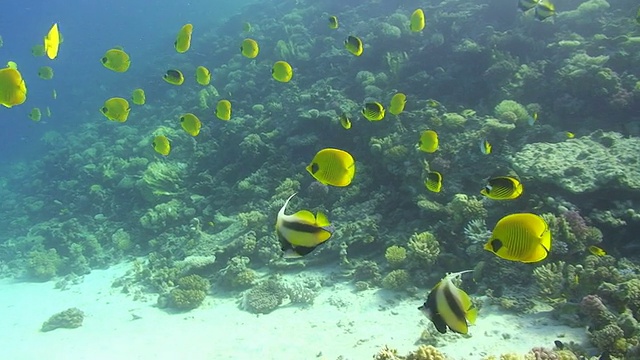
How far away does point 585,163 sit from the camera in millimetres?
6945

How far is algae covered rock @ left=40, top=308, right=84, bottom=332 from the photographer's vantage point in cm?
903

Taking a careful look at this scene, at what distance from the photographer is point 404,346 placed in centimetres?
574

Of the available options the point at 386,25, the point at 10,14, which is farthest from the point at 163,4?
the point at 386,25

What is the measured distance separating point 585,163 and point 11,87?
845 centimetres

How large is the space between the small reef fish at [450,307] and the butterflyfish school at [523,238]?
41 centimetres

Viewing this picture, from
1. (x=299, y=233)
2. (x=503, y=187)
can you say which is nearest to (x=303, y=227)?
(x=299, y=233)

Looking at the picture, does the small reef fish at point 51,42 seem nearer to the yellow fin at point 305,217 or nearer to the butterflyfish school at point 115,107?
the butterflyfish school at point 115,107

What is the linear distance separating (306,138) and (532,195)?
640 cm

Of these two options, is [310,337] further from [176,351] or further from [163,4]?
[163,4]

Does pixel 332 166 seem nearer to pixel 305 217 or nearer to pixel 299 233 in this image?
pixel 305 217

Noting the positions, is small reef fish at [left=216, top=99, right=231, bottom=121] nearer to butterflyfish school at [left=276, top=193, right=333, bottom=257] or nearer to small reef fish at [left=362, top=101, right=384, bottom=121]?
small reef fish at [left=362, top=101, right=384, bottom=121]

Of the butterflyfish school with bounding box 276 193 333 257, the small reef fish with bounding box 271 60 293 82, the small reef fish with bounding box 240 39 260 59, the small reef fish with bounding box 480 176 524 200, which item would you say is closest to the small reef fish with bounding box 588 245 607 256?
the small reef fish with bounding box 480 176 524 200

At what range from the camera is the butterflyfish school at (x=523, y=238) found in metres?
2.71

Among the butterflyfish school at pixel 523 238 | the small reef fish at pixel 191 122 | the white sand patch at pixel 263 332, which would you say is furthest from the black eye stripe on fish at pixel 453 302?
the small reef fish at pixel 191 122
